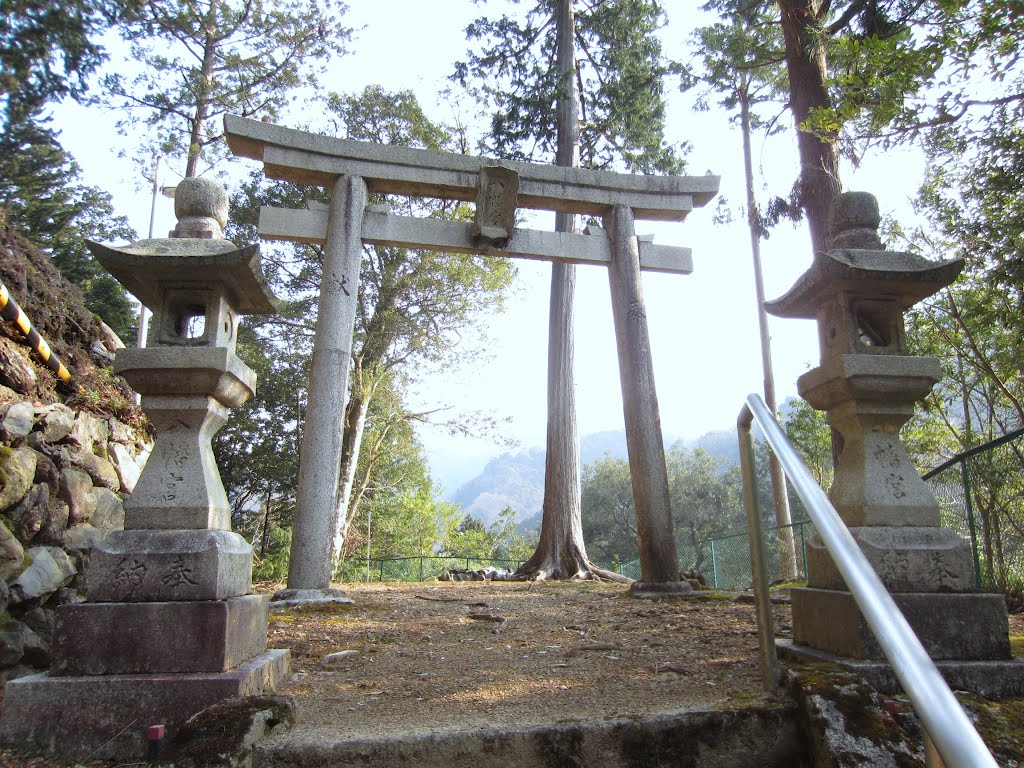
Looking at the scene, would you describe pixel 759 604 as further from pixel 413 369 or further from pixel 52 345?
pixel 413 369

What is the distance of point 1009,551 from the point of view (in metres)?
5.38

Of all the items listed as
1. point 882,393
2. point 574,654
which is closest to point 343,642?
point 574,654

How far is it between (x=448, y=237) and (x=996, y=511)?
5504mm

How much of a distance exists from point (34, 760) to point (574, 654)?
2.22m

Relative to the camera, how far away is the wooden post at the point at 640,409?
19.3 ft

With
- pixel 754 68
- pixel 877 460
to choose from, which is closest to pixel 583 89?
pixel 754 68

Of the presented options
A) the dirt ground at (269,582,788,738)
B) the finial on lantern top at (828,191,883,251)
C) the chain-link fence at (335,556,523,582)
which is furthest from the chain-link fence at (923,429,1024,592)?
the chain-link fence at (335,556,523,582)

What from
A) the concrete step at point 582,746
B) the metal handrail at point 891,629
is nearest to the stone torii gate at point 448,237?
the concrete step at point 582,746

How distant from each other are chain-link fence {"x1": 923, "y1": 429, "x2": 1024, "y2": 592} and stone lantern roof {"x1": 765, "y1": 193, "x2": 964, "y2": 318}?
3274 mm

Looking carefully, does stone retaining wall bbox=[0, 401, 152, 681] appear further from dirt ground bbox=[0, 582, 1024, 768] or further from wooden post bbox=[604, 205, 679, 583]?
wooden post bbox=[604, 205, 679, 583]

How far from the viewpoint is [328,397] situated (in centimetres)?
560

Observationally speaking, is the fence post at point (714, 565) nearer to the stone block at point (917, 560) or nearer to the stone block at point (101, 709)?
the stone block at point (917, 560)

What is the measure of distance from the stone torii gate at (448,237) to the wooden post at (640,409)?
0.04ft

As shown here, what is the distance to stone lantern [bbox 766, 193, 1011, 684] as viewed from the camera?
2.32m
